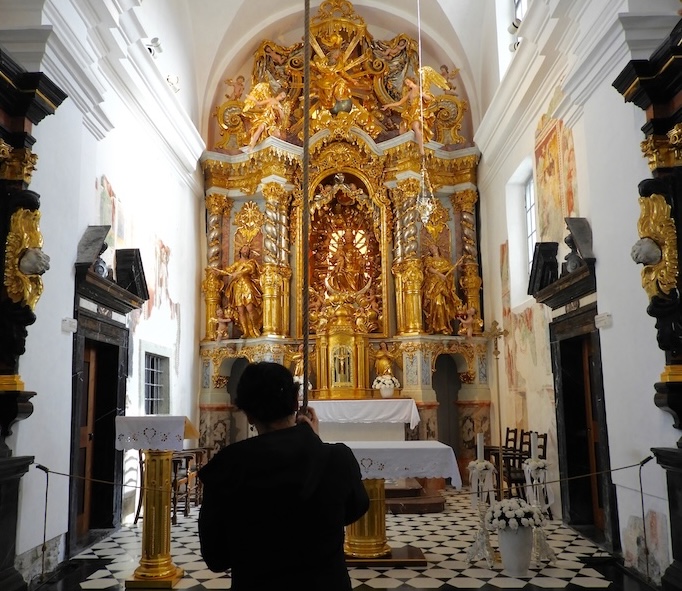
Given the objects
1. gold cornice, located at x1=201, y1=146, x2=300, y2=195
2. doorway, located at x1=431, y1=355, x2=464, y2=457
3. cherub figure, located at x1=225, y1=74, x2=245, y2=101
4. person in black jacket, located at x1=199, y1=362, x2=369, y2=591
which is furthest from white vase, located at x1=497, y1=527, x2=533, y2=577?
cherub figure, located at x1=225, y1=74, x2=245, y2=101

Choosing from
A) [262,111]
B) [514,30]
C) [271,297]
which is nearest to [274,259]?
[271,297]

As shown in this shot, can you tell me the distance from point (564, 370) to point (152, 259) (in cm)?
619

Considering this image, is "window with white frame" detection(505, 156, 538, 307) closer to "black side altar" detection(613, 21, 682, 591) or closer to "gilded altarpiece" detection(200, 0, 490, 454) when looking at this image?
"gilded altarpiece" detection(200, 0, 490, 454)

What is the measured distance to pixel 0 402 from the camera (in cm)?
552

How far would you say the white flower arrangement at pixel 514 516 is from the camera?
627 cm

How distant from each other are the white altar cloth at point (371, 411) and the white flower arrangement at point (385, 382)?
62 cm

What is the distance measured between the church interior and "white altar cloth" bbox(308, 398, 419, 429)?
0.18 ft

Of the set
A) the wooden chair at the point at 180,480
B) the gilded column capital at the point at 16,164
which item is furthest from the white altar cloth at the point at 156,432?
the gilded column capital at the point at 16,164

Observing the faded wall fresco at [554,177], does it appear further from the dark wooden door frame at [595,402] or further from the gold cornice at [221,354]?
the gold cornice at [221,354]

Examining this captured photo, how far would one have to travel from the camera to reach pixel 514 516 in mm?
6277

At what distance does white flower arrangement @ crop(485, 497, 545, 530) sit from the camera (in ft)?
20.6

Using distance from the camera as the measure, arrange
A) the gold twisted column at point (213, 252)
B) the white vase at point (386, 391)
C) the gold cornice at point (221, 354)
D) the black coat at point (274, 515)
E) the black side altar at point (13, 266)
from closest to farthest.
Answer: the black coat at point (274, 515) → the black side altar at point (13, 266) → the white vase at point (386, 391) → the gold cornice at point (221, 354) → the gold twisted column at point (213, 252)

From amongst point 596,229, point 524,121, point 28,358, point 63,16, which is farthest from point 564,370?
point 63,16

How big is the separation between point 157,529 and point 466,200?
9.76 meters
